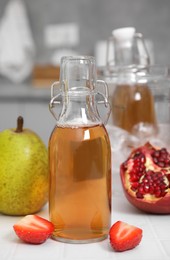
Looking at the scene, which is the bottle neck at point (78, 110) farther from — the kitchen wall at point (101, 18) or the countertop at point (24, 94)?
the kitchen wall at point (101, 18)

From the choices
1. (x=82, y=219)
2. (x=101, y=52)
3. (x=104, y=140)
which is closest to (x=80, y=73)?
(x=104, y=140)

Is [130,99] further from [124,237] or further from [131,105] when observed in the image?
[124,237]

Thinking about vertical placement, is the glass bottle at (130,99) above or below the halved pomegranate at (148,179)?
above

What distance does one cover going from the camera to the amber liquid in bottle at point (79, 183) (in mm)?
812

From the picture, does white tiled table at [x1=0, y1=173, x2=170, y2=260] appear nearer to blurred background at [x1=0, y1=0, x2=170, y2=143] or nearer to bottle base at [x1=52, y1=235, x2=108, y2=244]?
bottle base at [x1=52, y1=235, x2=108, y2=244]

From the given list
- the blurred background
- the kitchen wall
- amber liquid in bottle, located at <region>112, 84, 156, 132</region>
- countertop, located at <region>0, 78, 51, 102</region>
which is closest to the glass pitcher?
amber liquid in bottle, located at <region>112, 84, 156, 132</region>

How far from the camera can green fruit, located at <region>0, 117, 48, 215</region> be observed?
93 centimetres

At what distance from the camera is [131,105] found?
3.85ft

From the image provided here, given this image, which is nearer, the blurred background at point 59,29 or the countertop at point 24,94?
the countertop at point 24,94

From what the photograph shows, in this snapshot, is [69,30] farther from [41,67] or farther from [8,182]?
[8,182]

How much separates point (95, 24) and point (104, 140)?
7.57 feet

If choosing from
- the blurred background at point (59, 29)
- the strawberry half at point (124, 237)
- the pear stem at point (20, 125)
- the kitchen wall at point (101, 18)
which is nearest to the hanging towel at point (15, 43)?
the blurred background at point (59, 29)

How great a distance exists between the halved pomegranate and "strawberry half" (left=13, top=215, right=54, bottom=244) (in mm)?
186

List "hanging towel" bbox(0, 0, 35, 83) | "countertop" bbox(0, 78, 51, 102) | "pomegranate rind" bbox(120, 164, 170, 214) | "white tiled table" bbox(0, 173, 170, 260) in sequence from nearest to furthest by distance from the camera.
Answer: "white tiled table" bbox(0, 173, 170, 260) < "pomegranate rind" bbox(120, 164, 170, 214) < "countertop" bbox(0, 78, 51, 102) < "hanging towel" bbox(0, 0, 35, 83)
